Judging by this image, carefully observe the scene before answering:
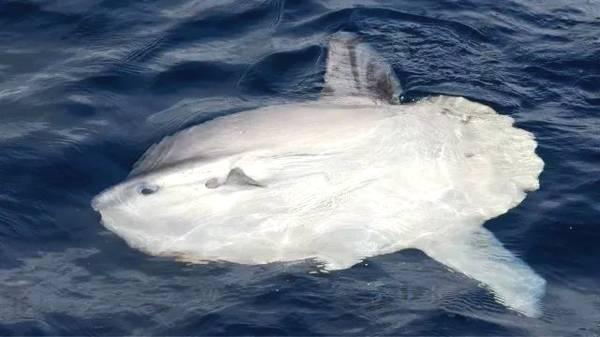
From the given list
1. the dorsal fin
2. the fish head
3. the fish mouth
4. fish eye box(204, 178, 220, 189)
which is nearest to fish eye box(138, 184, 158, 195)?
the fish head

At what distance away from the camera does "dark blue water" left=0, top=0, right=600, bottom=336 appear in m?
5.09

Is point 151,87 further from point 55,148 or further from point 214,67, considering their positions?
point 55,148

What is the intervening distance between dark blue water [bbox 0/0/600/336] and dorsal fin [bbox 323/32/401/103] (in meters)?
0.30

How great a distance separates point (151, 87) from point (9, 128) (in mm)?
1279

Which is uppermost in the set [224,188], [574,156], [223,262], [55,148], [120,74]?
[120,74]

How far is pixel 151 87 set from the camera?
7.86 metres

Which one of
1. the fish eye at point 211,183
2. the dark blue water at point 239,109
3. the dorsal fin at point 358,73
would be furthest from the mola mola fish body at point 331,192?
the dorsal fin at point 358,73

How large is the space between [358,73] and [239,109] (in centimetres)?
97

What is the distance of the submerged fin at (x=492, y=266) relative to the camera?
524 cm

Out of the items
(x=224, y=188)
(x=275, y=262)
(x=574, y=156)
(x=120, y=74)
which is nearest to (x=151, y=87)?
(x=120, y=74)

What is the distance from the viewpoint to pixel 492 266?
5.52 m

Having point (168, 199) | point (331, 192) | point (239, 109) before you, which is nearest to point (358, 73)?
point (239, 109)

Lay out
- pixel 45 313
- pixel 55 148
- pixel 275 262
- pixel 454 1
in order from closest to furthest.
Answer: pixel 45 313
pixel 275 262
pixel 55 148
pixel 454 1

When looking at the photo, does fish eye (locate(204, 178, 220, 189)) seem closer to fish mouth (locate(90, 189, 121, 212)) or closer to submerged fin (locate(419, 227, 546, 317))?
fish mouth (locate(90, 189, 121, 212))
